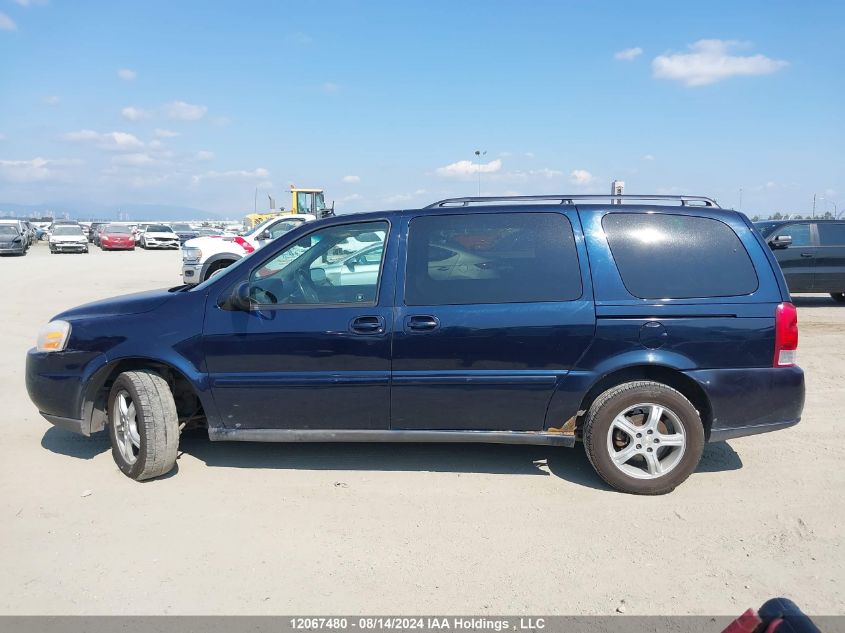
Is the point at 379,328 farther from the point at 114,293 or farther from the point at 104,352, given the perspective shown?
the point at 114,293

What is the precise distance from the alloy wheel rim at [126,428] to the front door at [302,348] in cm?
63

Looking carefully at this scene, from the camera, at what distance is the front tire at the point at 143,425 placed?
4242mm

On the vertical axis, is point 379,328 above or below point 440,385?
above

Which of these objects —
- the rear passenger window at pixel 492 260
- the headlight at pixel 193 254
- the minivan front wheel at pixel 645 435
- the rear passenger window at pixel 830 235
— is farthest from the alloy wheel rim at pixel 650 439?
the headlight at pixel 193 254

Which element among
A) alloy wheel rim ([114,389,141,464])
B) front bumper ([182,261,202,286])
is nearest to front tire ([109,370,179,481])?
alloy wheel rim ([114,389,141,464])

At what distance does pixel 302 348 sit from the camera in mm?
4152

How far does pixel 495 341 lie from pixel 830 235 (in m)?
10.6

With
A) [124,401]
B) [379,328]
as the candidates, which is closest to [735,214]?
[379,328]

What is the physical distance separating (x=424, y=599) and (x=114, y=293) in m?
13.6

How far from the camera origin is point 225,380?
4230 mm

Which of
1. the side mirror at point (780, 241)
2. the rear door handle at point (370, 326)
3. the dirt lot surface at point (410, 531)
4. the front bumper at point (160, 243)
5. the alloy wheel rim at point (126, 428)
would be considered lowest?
the dirt lot surface at point (410, 531)

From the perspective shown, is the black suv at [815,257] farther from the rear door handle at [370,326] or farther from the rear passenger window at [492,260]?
the rear door handle at [370,326]

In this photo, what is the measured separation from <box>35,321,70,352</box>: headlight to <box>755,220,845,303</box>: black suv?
37.6ft

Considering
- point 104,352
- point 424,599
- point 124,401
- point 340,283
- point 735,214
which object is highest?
point 735,214
